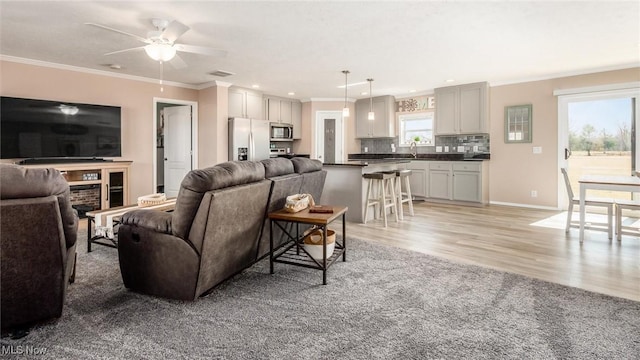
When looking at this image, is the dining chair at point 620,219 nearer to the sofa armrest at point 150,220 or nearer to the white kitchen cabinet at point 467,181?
the white kitchen cabinet at point 467,181

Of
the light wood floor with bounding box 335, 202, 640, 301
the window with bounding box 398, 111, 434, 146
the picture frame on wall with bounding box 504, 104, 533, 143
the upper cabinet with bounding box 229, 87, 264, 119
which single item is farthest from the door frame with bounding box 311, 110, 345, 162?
the picture frame on wall with bounding box 504, 104, 533, 143

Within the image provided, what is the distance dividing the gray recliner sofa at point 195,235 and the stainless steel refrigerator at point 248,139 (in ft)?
13.5

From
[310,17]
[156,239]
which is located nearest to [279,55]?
[310,17]

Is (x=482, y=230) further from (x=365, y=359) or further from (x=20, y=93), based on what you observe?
(x=20, y=93)

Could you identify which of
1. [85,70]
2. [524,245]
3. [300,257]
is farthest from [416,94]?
[85,70]

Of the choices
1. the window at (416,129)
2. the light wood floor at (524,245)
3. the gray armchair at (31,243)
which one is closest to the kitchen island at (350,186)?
the light wood floor at (524,245)

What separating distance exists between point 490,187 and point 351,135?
3.37 meters

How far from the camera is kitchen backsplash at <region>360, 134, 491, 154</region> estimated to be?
6.68 metres

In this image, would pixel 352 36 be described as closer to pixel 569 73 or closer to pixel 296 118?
pixel 569 73

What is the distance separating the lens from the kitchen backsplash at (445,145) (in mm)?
6680

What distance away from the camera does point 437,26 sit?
3.50 m

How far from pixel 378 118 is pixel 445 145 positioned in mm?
1643

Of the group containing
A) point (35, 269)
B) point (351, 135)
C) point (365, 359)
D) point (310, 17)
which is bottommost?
point (365, 359)

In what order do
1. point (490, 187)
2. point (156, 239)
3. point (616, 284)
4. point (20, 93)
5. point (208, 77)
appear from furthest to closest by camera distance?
point (490, 187)
point (208, 77)
point (20, 93)
point (616, 284)
point (156, 239)
